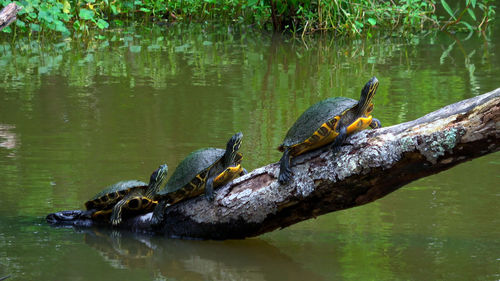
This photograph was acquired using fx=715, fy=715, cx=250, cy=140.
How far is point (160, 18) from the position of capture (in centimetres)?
1512

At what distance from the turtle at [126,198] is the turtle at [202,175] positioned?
98mm

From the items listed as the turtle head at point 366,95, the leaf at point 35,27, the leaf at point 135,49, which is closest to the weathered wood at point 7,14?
the leaf at point 135,49

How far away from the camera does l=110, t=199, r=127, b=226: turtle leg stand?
13.8 feet

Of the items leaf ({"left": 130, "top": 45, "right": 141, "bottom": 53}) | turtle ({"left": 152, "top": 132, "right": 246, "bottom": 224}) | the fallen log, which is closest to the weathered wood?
the fallen log

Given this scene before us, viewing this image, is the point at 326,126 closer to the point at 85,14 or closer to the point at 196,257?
the point at 196,257

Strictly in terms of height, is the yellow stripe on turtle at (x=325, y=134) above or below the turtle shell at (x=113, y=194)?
above

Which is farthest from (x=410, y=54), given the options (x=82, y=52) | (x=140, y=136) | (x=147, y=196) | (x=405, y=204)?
(x=147, y=196)

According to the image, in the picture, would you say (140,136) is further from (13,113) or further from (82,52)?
(82,52)

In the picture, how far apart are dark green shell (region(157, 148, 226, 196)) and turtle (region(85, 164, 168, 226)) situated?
132 mm

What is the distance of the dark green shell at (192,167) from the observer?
404 centimetres

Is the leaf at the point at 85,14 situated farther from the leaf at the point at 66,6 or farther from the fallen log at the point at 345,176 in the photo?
the fallen log at the point at 345,176

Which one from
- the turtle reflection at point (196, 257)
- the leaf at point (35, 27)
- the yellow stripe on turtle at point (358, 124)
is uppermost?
the leaf at point (35, 27)

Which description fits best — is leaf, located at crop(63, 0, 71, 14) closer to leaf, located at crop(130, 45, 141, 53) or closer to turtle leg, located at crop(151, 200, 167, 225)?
leaf, located at crop(130, 45, 141, 53)

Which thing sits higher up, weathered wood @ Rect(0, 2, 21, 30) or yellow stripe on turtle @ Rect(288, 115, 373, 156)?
weathered wood @ Rect(0, 2, 21, 30)
